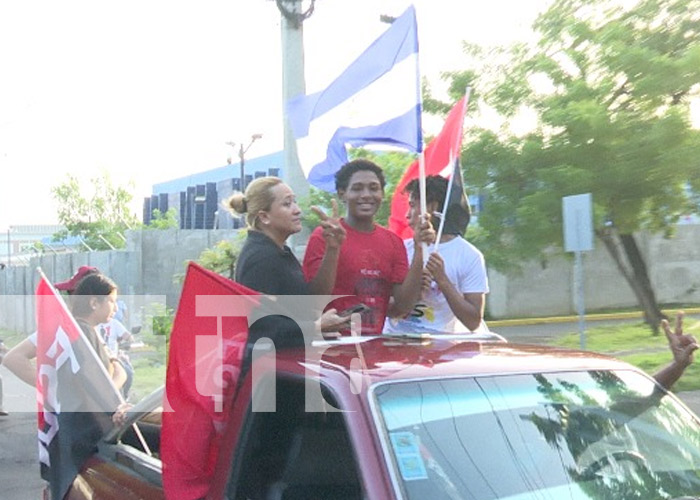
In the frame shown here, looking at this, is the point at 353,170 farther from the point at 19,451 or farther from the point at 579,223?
the point at 19,451

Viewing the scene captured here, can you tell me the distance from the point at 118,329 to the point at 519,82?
637cm

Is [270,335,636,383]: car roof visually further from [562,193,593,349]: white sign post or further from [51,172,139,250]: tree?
[51,172,139,250]: tree

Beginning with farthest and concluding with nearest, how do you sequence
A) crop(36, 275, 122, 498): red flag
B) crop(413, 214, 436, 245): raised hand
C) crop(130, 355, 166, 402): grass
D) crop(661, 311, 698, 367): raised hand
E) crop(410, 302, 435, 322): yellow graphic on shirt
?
crop(130, 355, 166, 402): grass, crop(410, 302, 435, 322): yellow graphic on shirt, crop(413, 214, 436, 245): raised hand, crop(36, 275, 122, 498): red flag, crop(661, 311, 698, 367): raised hand

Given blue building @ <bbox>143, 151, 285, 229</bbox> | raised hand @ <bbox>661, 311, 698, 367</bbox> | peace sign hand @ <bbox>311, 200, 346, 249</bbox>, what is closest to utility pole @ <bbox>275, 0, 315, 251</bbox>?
peace sign hand @ <bbox>311, 200, 346, 249</bbox>

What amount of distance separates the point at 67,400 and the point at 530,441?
7.53 ft

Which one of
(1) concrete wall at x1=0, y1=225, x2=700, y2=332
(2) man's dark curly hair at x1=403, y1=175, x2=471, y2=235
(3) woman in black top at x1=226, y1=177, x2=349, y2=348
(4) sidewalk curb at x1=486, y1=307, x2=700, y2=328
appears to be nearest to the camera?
(3) woman in black top at x1=226, y1=177, x2=349, y2=348

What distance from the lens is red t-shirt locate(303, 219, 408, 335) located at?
4211 mm

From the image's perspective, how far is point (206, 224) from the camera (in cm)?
3303

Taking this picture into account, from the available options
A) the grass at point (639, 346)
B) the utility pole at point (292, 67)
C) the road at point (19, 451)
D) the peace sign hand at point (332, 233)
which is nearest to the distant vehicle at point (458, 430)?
the peace sign hand at point (332, 233)

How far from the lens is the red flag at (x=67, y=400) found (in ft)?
13.5

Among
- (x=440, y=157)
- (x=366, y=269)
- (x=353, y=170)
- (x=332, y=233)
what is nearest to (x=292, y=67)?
(x=440, y=157)

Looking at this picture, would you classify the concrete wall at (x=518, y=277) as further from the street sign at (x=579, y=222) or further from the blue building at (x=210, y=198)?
the street sign at (x=579, y=222)

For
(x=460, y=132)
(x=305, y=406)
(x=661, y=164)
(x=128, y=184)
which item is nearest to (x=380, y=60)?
(x=460, y=132)

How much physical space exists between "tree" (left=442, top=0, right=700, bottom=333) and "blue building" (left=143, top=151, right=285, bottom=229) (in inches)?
433
